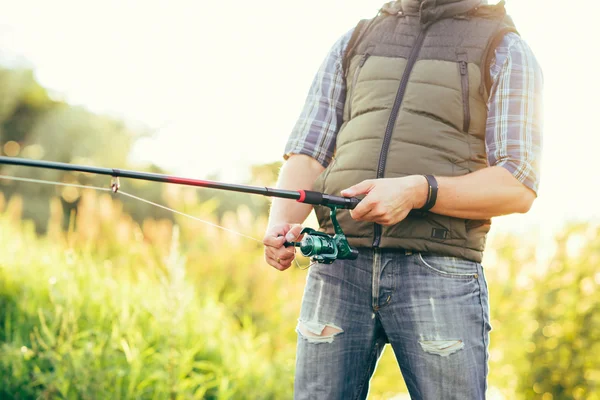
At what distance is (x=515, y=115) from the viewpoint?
77.1 inches

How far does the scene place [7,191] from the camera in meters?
11.5

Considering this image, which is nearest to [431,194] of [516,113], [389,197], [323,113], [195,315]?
[389,197]

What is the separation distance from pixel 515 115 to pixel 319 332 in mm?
854

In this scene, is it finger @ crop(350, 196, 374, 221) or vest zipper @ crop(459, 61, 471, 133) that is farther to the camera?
vest zipper @ crop(459, 61, 471, 133)

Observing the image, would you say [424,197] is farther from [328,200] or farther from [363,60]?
[363,60]

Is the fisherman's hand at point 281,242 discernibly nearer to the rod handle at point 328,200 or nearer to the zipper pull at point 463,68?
the rod handle at point 328,200

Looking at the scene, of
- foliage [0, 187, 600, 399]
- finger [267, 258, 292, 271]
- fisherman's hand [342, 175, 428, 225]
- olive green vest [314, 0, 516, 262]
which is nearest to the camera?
fisherman's hand [342, 175, 428, 225]

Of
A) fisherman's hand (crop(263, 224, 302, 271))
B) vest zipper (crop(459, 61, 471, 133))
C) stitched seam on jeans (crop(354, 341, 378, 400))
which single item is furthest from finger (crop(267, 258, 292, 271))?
vest zipper (crop(459, 61, 471, 133))

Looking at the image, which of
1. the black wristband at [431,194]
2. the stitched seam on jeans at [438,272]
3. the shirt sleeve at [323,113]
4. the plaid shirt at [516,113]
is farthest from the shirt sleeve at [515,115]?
the shirt sleeve at [323,113]

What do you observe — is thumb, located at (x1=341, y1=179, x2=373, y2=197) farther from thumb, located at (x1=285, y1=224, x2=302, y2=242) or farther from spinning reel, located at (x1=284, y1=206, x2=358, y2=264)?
thumb, located at (x1=285, y1=224, x2=302, y2=242)

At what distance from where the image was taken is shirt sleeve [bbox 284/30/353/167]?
231 centimetres

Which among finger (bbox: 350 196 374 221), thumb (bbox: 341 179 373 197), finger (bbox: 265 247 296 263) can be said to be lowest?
finger (bbox: 265 247 296 263)

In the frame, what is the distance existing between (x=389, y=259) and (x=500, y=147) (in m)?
0.45

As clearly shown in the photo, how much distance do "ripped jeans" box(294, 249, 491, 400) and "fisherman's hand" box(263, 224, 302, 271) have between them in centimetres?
13
